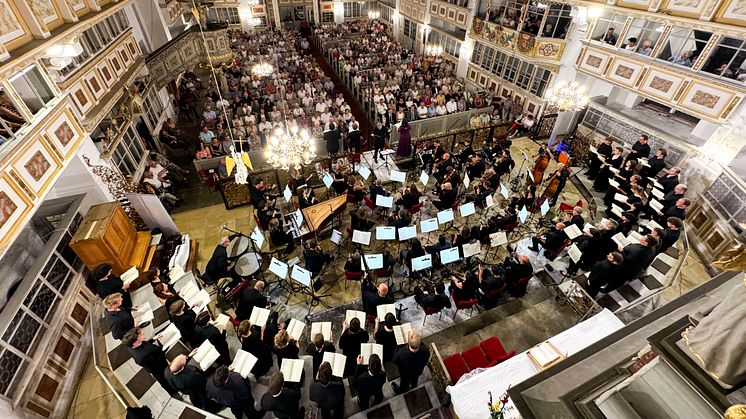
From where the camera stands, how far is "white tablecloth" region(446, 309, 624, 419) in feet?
16.1

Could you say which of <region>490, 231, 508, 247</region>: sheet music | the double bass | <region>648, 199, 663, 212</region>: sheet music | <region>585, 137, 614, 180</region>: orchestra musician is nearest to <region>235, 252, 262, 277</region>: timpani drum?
<region>490, 231, 508, 247</region>: sheet music

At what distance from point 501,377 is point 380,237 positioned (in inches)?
155

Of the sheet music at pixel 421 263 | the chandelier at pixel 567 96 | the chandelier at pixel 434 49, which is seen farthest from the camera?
the chandelier at pixel 434 49

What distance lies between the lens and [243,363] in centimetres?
528

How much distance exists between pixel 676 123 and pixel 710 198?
3.99 m

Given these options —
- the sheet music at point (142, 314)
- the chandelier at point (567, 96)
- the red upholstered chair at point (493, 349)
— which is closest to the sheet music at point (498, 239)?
the red upholstered chair at point (493, 349)

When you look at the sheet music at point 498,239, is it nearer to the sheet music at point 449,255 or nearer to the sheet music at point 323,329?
the sheet music at point 449,255

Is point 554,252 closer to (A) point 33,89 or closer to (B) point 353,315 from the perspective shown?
(B) point 353,315

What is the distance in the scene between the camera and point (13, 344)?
17.4ft

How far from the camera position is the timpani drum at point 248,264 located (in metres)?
7.80

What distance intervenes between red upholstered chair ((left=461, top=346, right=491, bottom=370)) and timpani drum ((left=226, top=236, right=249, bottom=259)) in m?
5.88

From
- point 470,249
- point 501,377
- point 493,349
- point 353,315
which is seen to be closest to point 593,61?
point 470,249

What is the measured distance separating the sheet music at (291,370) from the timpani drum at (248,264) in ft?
9.96

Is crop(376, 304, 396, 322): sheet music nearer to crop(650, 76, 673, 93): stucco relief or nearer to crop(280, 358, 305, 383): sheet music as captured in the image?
crop(280, 358, 305, 383): sheet music
